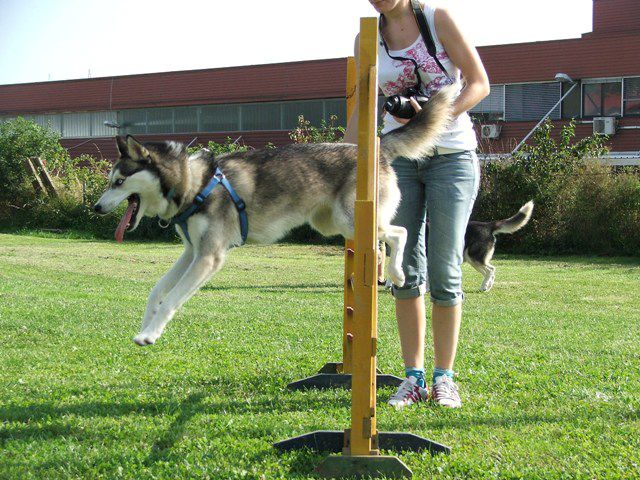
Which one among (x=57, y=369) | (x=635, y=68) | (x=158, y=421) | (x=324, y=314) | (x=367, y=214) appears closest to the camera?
(x=367, y=214)

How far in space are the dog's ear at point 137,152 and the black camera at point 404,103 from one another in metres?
1.59

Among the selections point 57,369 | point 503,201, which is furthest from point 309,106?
point 57,369

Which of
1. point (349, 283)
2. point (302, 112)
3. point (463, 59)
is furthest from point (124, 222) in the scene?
point (302, 112)

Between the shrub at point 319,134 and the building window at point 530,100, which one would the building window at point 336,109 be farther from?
the building window at point 530,100

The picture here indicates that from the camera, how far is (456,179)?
4.41 meters

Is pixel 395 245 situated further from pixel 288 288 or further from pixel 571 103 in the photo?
pixel 571 103

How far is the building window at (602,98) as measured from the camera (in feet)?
84.0

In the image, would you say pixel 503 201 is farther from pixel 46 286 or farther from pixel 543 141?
pixel 46 286

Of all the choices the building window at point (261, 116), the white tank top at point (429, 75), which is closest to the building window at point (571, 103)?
the building window at point (261, 116)

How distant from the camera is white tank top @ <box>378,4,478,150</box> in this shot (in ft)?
14.2

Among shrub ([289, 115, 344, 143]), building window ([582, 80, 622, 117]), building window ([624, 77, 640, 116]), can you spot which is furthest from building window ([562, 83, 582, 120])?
shrub ([289, 115, 344, 143])

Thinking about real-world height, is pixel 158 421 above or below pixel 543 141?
below

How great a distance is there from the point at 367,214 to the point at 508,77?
83.1 feet

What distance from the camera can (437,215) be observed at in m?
4.44
